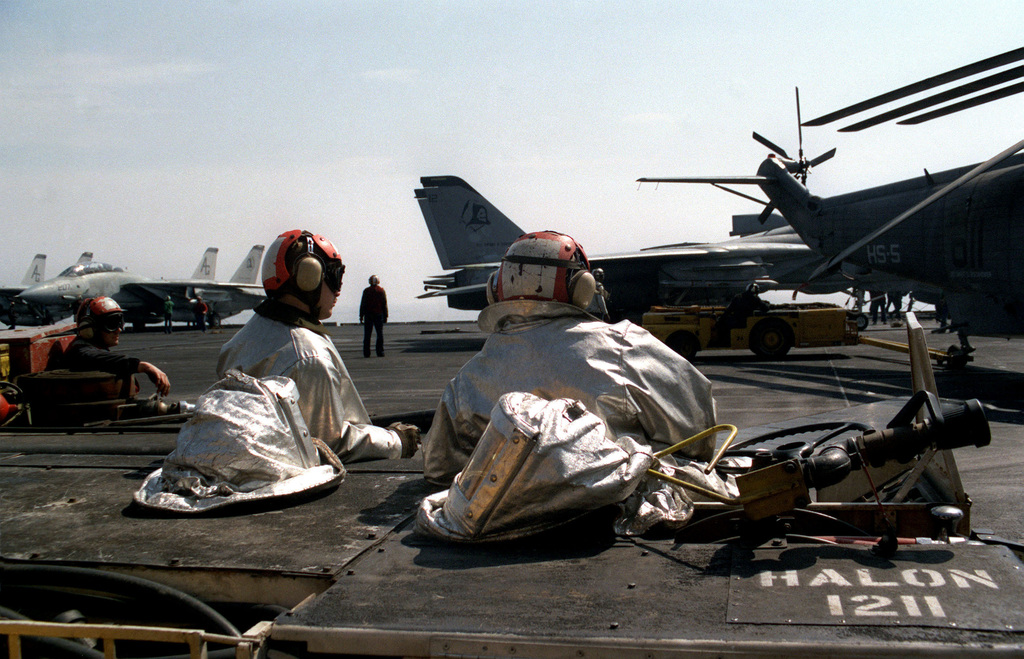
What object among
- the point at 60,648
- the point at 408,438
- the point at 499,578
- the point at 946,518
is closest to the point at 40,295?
the point at 408,438

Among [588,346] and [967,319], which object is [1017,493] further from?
[967,319]

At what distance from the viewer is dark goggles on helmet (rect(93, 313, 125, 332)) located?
6.02 meters

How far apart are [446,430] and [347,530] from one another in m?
0.75

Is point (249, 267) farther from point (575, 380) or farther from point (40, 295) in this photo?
point (575, 380)

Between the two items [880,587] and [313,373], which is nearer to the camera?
[880,587]

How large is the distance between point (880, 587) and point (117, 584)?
1928 millimetres

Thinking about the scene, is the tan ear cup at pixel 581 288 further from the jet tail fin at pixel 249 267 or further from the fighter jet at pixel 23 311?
the jet tail fin at pixel 249 267

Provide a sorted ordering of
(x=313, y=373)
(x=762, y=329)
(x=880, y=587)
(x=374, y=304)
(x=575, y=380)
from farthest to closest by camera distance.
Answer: (x=374, y=304), (x=762, y=329), (x=313, y=373), (x=575, y=380), (x=880, y=587)

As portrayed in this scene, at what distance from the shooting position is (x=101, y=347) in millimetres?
6168

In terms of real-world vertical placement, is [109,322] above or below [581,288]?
below

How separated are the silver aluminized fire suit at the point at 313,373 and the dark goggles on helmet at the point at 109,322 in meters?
2.11

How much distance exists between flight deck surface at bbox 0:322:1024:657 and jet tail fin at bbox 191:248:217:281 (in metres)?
52.3

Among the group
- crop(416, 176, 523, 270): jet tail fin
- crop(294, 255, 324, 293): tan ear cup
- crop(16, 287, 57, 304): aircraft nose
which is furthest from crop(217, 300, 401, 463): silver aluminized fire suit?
crop(16, 287, 57, 304): aircraft nose

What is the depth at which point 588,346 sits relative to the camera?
10.4 ft
